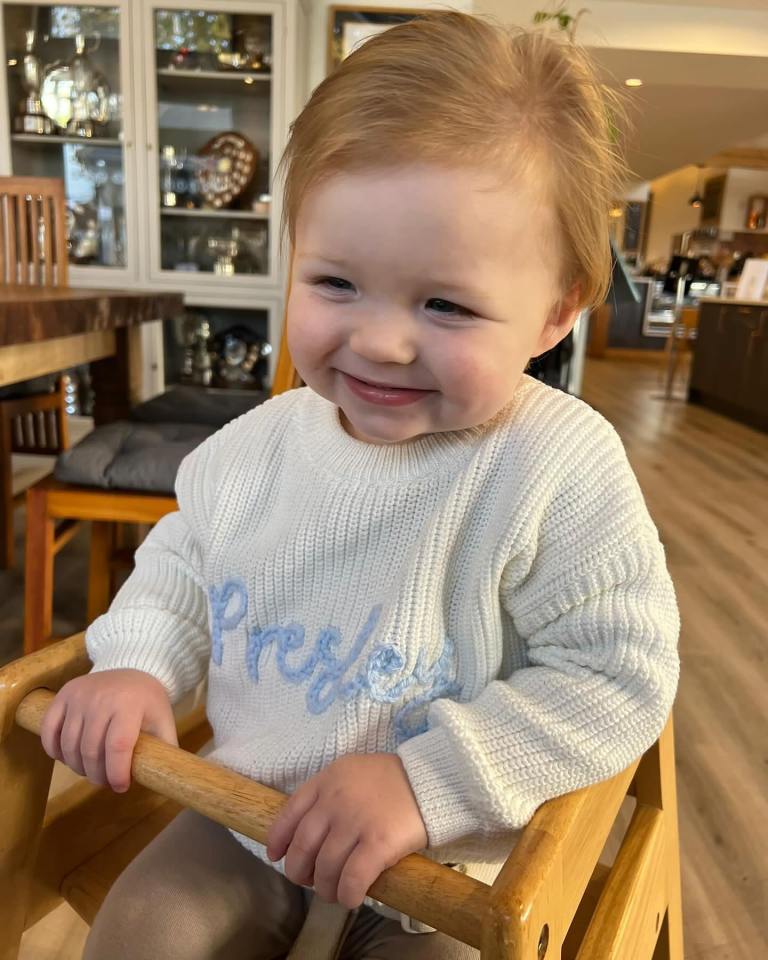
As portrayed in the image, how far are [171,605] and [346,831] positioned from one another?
11.1 inches

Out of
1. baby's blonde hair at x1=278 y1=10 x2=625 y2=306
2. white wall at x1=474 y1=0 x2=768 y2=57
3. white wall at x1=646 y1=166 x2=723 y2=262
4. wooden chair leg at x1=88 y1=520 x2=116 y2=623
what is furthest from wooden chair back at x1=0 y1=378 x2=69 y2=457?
white wall at x1=646 y1=166 x2=723 y2=262

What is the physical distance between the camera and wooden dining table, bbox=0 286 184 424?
106 cm

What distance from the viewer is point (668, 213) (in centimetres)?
1044

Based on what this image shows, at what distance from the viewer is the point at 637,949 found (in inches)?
22.9

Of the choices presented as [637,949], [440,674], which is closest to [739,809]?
[637,949]

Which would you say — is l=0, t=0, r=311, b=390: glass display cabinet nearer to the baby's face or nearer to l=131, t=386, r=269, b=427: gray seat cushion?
l=131, t=386, r=269, b=427: gray seat cushion

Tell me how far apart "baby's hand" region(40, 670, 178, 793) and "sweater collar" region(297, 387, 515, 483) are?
0.72 feet

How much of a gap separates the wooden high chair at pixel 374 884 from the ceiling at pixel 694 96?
2.40 m

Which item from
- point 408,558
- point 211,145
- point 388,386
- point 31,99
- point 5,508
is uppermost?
point 31,99

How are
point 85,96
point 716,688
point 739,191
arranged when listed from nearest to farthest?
point 716,688 → point 85,96 → point 739,191

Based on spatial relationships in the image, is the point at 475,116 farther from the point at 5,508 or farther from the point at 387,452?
the point at 5,508

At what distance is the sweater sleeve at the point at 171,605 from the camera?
1.93 ft

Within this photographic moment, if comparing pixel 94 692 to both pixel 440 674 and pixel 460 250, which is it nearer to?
pixel 440 674

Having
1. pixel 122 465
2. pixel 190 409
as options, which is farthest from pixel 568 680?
pixel 190 409
